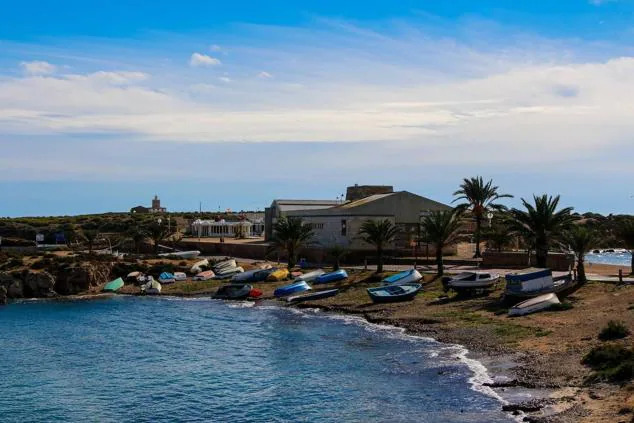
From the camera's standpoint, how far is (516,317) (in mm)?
43562

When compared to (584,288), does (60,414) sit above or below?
below

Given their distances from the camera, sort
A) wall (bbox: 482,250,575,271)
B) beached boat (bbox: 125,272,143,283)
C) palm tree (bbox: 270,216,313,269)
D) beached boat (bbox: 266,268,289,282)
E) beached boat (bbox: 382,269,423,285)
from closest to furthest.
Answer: beached boat (bbox: 382,269,423,285) → wall (bbox: 482,250,575,271) → beached boat (bbox: 266,268,289,282) → palm tree (bbox: 270,216,313,269) → beached boat (bbox: 125,272,143,283)

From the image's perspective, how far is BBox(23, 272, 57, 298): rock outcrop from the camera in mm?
68562

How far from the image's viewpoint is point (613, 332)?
34656 millimetres

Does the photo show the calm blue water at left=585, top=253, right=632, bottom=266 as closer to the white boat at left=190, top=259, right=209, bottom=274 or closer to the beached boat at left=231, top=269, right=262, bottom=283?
the beached boat at left=231, top=269, right=262, bottom=283

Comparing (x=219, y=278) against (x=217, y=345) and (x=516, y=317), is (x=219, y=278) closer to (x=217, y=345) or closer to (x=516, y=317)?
(x=217, y=345)

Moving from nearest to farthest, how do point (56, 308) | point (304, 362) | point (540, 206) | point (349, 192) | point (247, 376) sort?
point (247, 376)
point (304, 362)
point (540, 206)
point (56, 308)
point (349, 192)

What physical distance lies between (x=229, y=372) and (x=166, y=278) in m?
38.3

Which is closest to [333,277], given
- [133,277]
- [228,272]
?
[228,272]

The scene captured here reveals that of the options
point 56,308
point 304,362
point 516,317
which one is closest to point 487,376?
point 304,362

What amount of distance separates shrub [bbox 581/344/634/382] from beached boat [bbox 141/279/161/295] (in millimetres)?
45165

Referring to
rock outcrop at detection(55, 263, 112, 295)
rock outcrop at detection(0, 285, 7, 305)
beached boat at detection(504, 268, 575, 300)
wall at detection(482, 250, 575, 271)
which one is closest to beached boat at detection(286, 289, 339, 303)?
wall at detection(482, 250, 575, 271)

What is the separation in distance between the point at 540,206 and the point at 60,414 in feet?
118

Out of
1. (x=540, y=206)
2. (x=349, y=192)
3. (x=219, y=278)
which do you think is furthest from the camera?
(x=349, y=192)
